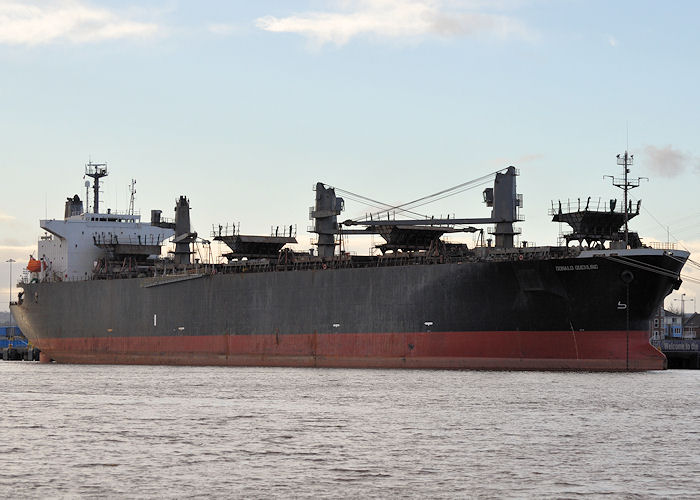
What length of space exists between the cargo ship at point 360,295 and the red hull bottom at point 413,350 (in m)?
0.05

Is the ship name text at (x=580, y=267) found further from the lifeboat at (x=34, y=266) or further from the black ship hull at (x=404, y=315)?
the lifeboat at (x=34, y=266)

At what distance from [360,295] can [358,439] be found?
74.3 feet

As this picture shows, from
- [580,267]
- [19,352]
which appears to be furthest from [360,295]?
[19,352]

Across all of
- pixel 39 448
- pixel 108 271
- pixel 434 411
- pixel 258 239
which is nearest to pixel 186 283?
pixel 258 239

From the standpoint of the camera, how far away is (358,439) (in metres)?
22.5

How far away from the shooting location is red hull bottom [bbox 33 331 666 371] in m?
39.6

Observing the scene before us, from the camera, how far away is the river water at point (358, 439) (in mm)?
17484

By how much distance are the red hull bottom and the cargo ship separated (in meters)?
0.05

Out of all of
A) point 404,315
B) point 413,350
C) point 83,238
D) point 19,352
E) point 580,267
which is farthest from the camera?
point 19,352

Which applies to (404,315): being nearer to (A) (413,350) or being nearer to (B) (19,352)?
(A) (413,350)

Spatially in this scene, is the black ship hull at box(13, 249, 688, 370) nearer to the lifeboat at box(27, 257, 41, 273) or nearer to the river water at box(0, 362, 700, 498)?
the river water at box(0, 362, 700, 498)

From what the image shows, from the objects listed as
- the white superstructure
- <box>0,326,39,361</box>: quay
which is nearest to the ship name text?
the white superstructure

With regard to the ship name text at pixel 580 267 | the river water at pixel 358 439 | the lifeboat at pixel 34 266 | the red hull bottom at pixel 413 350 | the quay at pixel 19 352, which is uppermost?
the lifeboat at pixel 34 266

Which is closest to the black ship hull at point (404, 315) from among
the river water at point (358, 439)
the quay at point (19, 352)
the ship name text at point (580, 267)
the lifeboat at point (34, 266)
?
the ship name text at point (580, 267)
